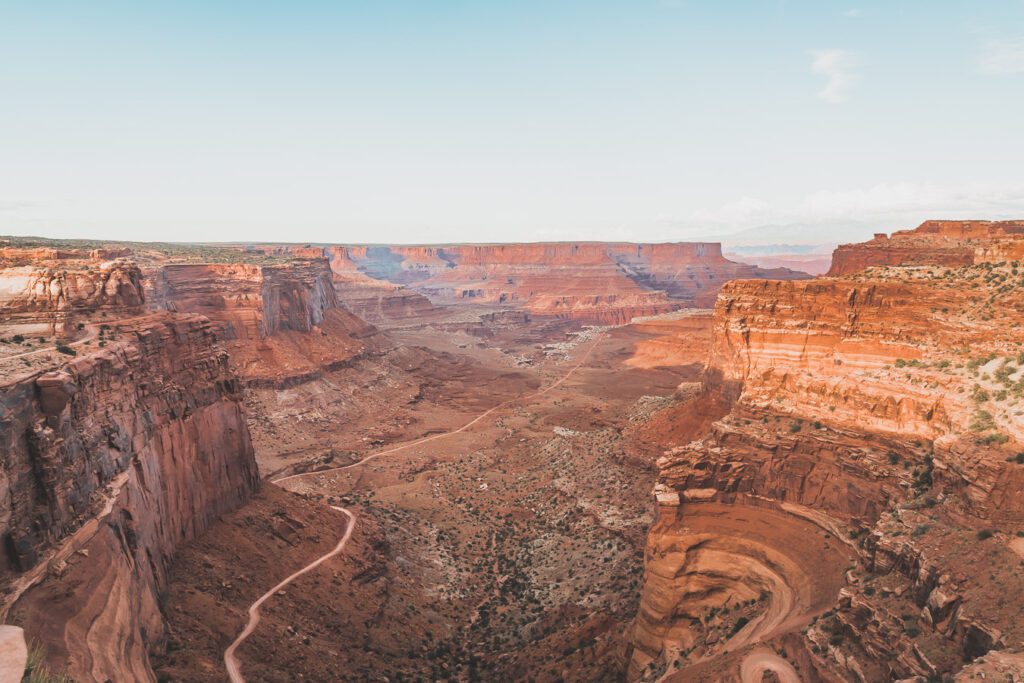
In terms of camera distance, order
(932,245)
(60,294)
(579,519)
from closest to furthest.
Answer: (60,294) → (579,519) → (932,245)

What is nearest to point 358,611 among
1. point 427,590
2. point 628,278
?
point 427,590

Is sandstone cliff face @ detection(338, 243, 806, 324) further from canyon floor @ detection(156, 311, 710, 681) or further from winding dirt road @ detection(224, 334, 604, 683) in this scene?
canyon floor @ detection(156, 311, 710, 681)

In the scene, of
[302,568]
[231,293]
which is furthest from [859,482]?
[231,293]

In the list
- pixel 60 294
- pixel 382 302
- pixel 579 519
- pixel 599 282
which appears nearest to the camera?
pixel 60 294

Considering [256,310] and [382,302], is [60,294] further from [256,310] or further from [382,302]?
[382,302]

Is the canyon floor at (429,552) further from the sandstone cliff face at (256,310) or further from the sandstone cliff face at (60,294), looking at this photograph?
the sandstone cliff face at (60,294)

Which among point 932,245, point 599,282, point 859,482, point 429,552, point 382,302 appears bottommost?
point 429,552

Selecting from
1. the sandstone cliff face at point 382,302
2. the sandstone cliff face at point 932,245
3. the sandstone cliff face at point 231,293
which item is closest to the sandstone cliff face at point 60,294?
the sandstone cliff face at point 231,293
